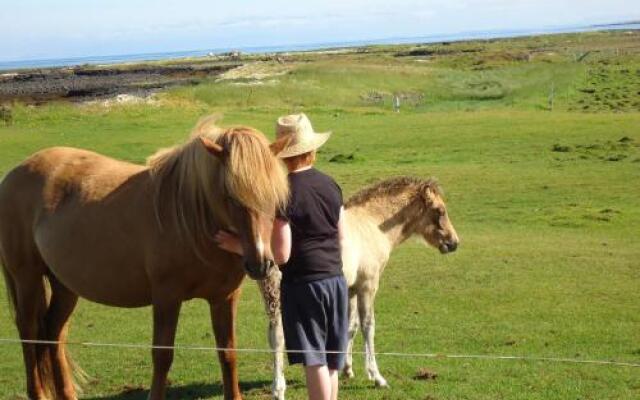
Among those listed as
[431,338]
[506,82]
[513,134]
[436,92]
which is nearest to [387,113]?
[513,134]

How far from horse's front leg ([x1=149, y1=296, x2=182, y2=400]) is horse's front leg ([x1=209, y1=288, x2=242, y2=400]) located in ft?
1.14

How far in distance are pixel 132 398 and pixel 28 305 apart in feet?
4.69

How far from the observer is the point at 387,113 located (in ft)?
127

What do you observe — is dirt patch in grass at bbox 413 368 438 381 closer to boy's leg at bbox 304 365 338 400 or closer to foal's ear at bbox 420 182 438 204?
foal's ear at bbox 420 182 438 204

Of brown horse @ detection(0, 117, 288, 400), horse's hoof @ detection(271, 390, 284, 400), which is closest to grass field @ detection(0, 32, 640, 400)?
horse's hoof @ detection(271, 390, 284, 400)

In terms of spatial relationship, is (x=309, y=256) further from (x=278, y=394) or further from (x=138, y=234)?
(x=278, y=394)


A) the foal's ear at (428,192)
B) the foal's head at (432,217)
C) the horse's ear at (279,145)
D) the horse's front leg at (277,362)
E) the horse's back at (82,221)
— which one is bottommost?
the horse's front leg at (277,362)

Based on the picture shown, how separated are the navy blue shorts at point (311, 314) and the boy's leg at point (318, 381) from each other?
0.04 m

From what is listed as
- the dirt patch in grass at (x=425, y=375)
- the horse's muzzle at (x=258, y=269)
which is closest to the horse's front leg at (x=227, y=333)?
the horse's muzzle at (x=258, y=269)

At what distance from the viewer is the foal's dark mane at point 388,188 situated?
30.3 ft

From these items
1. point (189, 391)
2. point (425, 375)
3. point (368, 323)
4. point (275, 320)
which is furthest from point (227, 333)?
point (425, 375)

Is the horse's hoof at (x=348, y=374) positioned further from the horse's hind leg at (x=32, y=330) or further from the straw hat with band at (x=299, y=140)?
the straw hat with band at (x=299, y=140)

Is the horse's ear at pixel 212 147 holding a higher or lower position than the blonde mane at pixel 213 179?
higher

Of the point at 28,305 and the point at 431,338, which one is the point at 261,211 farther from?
the point at 431,338
